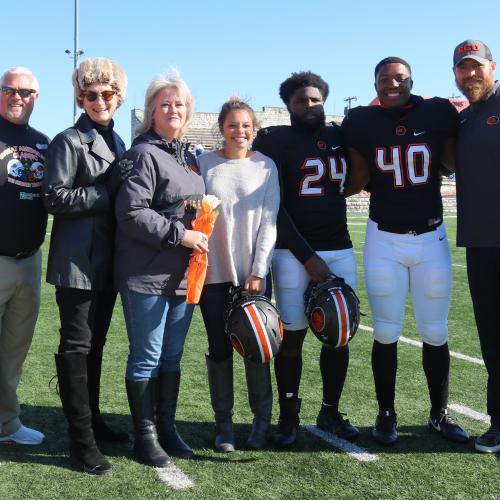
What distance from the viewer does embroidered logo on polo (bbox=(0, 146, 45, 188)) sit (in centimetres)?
299

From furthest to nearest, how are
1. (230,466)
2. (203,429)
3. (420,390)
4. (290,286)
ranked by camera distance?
(420,390) < (203,429) < (290,286) < (230,466)

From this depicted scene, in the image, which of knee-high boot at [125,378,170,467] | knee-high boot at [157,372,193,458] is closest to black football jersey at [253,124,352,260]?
knee-high boot at [157,372,193,458]

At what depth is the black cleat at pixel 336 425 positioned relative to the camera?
341 cm

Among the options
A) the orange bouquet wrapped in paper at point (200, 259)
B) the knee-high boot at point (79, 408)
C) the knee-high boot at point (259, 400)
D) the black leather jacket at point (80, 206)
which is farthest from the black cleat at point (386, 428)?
the black leather jacket at point (80, 206)

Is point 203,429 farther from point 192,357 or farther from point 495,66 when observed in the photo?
point 495,66

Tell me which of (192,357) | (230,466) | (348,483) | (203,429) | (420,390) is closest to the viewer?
(348,483)

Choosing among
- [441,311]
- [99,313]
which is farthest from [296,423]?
[99,313]

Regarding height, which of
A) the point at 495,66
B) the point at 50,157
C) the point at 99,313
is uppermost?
the point at 495,66

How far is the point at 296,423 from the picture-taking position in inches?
134

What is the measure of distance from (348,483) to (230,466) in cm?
57

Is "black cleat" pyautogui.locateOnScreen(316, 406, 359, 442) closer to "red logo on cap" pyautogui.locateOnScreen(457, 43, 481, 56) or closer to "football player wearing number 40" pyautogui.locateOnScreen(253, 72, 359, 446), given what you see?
"football player wearing number 40" pyautogui.locateOnScreen(253, 72, 359, 446)

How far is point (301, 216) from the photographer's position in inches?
132

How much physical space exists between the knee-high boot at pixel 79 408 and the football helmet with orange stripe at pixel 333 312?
3.73 feet

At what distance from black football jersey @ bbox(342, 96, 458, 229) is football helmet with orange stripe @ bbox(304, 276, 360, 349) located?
49 cm
